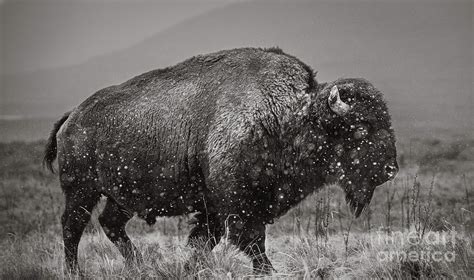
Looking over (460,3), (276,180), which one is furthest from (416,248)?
(460,3)

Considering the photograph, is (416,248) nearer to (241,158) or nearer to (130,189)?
(241,158)

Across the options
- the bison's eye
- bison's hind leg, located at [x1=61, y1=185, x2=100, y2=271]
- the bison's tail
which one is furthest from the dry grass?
the bison's tail

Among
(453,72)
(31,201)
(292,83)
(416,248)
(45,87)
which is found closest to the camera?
(416,248)

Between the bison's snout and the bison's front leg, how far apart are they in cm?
128

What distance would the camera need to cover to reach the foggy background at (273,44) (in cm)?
6203

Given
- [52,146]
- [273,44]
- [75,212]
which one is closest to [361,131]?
[75,212]

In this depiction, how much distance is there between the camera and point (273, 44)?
9344 centimetres

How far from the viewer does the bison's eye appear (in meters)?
4.86

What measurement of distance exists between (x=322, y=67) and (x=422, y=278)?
83465 millimetres

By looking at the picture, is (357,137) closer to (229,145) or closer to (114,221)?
(229,145)

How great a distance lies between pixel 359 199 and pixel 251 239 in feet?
3.70

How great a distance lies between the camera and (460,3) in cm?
9744

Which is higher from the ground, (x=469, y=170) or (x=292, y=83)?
(x=292, y=83)

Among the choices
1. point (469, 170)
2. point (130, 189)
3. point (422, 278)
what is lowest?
point (469, 170)
